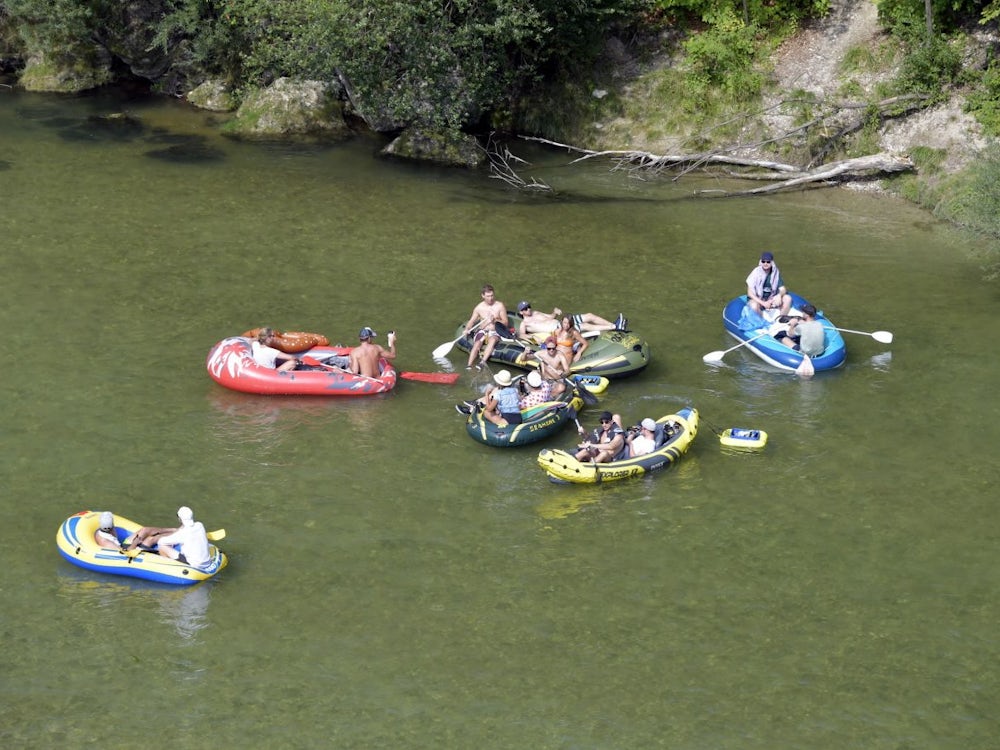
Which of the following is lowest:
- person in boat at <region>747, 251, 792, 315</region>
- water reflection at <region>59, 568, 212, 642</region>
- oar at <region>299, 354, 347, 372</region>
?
water reflection at <region>59, 568, 212, 642</region>

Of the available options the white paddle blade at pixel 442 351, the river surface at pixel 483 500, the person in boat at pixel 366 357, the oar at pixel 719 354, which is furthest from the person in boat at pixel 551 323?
the person in boat at pixel 366 357

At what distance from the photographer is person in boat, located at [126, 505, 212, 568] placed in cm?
1504

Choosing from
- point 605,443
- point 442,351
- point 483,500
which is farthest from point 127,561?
point 442,351

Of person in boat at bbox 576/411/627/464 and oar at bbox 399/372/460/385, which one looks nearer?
person in boat at bbox 576/411/627/464

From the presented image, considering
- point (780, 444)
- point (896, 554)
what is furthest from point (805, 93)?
point (896, 554)

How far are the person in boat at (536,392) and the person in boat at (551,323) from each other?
7.05 feet

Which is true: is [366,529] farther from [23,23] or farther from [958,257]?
[23,23]

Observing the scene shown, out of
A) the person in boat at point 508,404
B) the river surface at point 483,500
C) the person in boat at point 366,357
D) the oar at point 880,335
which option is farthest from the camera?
the oar at point 880,335

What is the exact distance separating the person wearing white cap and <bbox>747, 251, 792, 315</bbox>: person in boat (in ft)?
35.5

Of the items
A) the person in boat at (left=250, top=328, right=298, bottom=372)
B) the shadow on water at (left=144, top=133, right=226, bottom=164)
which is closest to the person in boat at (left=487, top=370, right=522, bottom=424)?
the person in boat at (left=250, top=328, right=298, bottom=372)

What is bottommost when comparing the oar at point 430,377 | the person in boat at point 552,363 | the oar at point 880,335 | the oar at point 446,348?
the oar at point 430,377

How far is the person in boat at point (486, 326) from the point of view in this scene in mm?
20859

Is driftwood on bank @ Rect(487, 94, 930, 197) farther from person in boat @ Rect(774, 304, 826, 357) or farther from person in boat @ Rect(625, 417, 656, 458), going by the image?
person in boat @ Rect(625, 417, 656, 458)

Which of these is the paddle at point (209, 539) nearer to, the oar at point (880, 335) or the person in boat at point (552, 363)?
the person in boat at point (552, 363)
